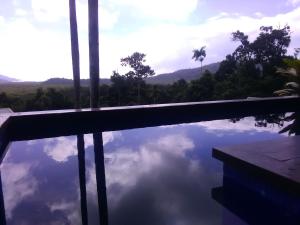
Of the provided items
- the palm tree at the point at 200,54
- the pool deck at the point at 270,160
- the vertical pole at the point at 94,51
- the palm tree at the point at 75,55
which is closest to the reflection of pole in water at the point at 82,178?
the pool deck at the point at 270,160

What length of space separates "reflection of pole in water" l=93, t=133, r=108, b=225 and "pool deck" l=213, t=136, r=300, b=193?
3.46 ft

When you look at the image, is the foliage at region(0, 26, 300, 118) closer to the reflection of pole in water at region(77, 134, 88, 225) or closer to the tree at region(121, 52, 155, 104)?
the tree at region(121, 52, 155, 104)

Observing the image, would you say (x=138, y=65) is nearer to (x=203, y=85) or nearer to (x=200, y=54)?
(x=203, y=85)

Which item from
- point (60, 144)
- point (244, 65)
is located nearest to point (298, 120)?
point (60, 144)

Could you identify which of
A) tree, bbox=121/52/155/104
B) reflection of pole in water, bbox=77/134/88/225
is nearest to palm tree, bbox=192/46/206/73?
tree, bbox=121/52/155/104

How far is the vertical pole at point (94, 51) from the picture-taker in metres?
5.39

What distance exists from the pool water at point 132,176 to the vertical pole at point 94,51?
143 cm

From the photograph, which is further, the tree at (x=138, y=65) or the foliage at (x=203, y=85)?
the tree at (x=138, y=65)

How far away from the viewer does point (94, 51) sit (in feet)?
18.5

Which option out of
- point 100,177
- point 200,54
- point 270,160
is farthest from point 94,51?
point 200,54

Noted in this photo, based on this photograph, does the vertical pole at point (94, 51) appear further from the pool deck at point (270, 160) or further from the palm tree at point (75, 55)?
the pool deck at point (270, 160)

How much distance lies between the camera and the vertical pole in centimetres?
539

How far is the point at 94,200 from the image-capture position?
98.2 inches

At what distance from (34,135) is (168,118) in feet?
5.80
